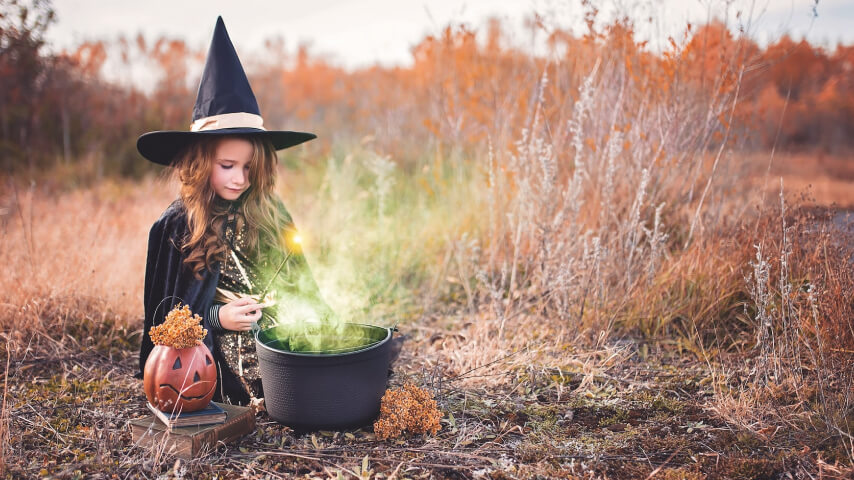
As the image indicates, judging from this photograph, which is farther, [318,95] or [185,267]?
[318,95]

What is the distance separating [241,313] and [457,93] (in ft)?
9.13

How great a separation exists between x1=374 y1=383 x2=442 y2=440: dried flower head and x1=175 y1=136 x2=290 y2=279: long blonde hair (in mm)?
909

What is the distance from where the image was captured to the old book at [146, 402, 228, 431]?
6.61 ft

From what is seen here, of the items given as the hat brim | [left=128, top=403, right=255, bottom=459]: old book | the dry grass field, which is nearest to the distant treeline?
the dry grass field

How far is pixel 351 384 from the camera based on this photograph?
2088 mm

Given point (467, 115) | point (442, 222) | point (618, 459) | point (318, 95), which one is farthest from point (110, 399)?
point (318, 95)

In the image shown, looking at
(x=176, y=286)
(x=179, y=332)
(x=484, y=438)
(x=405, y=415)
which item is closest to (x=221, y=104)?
(x=176, y=286)

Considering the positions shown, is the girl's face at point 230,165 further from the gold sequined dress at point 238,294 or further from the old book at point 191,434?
the old book at point 191,434

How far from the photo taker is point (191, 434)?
77.4 inches

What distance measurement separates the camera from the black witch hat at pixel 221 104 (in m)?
2.28

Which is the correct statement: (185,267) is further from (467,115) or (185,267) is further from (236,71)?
(467,115)

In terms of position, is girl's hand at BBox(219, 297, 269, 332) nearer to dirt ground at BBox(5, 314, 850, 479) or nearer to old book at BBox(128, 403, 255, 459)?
old book at BBox(128, 403, 255, 459)

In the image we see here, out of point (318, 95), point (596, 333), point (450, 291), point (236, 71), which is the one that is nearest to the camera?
point (236, 71)

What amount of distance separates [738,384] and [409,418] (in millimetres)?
1585
